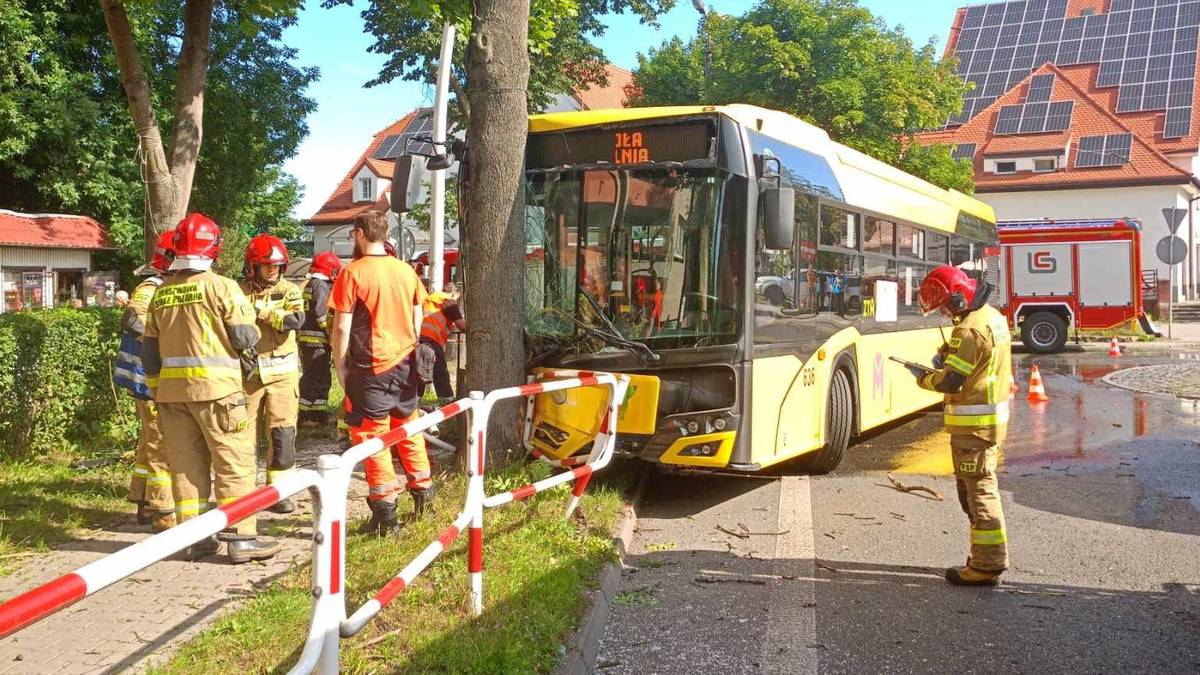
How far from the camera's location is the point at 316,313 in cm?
873

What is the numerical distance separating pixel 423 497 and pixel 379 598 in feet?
8.55

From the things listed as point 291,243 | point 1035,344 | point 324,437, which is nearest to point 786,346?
point 324,437

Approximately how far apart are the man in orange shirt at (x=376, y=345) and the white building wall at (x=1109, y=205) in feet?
138

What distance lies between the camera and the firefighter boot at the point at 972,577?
5.72 metres

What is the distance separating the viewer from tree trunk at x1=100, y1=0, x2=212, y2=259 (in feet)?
31.0

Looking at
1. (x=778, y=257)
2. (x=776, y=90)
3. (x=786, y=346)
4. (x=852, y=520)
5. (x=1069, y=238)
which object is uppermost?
(x=776, y=90)

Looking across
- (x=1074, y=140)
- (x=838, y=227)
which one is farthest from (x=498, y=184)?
(x=1074, y=140)

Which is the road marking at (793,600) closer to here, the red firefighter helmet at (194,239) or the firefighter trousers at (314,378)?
the red firefighter helmet at (194,239)

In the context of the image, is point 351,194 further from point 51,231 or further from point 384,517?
point 384,517

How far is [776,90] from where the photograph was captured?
3142 cm

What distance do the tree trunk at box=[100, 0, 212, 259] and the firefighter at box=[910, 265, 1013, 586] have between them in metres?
6.70

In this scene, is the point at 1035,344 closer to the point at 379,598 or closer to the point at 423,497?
the point at 423,497

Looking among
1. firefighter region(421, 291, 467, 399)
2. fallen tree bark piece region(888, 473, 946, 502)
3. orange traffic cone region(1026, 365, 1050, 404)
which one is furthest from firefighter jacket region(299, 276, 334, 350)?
orange traffic cone region(1026, 365, 1050, 404)

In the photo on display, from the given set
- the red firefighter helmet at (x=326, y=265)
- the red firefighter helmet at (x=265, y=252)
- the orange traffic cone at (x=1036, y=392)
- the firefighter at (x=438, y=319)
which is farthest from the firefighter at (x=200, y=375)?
the orange traffic cone at (x=1036, y=392)
